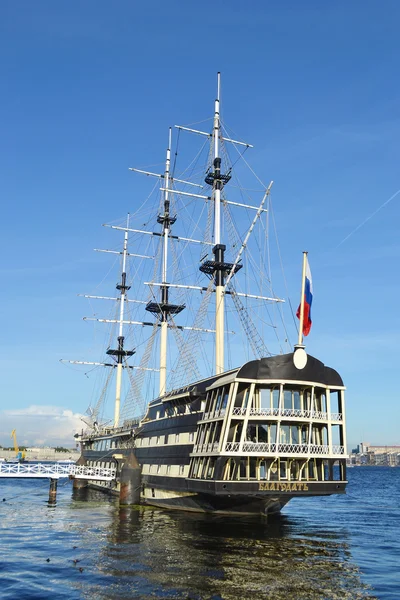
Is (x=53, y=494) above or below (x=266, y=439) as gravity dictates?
below

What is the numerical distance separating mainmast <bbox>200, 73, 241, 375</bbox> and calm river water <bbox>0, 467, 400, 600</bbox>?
1444 centimetres

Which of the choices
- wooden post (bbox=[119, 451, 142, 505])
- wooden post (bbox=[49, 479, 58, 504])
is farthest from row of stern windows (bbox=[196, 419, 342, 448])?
wooden post (bbox=[49, 479, 58, 504])

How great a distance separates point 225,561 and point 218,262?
101ft

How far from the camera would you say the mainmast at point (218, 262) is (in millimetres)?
50688

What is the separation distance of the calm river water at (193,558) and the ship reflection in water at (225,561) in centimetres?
5

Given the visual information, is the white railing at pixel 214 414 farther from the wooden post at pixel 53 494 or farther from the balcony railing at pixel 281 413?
the wooden post at pixel 53 494

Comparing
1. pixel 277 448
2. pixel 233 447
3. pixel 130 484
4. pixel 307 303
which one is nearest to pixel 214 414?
pixel 233 447

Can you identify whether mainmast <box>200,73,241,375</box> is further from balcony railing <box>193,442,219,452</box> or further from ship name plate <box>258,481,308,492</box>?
ship name plate <box>258,481,308,492</box>

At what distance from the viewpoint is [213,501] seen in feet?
129

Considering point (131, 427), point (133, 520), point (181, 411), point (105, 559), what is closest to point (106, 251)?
point (131, 427)

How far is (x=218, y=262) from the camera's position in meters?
53.9

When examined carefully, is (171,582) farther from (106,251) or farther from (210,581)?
(106,251)

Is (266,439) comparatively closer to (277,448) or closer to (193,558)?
(277,448)

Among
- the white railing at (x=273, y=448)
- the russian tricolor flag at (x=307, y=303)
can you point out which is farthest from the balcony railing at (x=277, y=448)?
the russian tricolor flag at (x=307, y=303)
